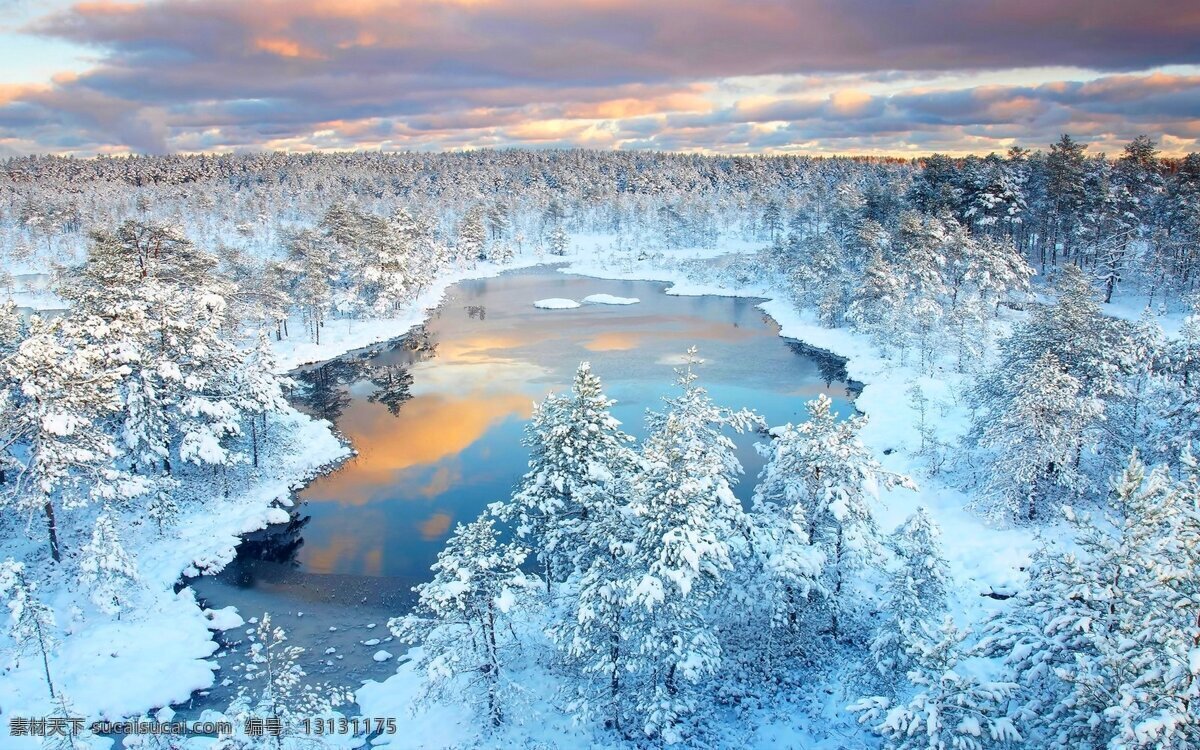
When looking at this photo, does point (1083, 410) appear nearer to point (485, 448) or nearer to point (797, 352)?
point (485, 448)

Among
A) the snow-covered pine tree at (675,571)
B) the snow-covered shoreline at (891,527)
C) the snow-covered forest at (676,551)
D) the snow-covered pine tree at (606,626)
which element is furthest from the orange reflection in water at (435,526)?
the snow-covered pine tree at (675,571)

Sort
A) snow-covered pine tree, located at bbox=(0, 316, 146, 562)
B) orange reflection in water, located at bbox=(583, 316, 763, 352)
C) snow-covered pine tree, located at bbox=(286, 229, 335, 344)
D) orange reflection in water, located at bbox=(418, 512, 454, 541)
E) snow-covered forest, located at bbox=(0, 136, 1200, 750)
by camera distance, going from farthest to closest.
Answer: orange reflection in water, located at bbox=(583, 316, 763, 352), snow-covered pine tree, located at bbox=(286, 229, 335, 344), orange reflection in water, located at bbox=(418, 512, 454, 541), snow-covered pine tree, located at bbox=(0, 316, 146, 562), snow-covered forest, located at bbox=(0, 136, 1200, 750)

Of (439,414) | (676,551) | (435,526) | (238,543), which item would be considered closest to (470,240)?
(439,414)

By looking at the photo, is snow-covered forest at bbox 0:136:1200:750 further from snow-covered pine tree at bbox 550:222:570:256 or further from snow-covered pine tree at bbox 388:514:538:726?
snow-covered pine tree at bbox 550:222:570:256

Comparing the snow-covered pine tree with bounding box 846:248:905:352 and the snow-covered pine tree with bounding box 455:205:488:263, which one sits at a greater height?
the snow-covered pine tree with bounding box 455:205:488:263

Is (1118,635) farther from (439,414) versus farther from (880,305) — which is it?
(880,305)

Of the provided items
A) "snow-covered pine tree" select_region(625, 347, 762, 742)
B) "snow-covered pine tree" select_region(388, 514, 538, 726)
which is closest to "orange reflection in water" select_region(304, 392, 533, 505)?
"snow-covered pine tree" select_region(388, 514, 538, 726)

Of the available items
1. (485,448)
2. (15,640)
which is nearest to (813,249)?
(485,448)
